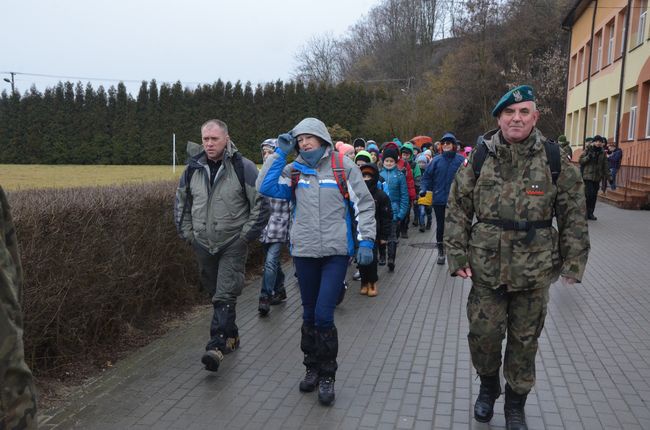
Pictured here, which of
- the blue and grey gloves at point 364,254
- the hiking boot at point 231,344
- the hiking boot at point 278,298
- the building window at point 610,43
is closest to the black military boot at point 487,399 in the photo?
the blue and grey gloves at point 364,254

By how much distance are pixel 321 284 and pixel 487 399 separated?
136 centimetres

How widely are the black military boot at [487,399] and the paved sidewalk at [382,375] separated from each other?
64 mm

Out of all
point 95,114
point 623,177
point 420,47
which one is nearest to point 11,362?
point 623,177

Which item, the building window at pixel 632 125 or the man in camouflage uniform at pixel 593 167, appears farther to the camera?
the building window at pixel 632 125

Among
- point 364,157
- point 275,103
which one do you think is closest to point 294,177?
point 364,157

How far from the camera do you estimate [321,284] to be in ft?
13.8

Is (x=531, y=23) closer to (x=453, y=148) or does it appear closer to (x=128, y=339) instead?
(x=453, y=148)

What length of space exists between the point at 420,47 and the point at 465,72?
13994 millimetres

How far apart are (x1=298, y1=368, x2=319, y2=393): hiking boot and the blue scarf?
1.56 meters

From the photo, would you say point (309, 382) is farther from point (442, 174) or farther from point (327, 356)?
point (442, 174)

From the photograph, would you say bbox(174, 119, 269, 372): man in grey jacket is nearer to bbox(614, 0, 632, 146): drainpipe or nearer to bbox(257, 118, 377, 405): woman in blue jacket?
bbox(257, 118, 377, 405): woman in blue jacket

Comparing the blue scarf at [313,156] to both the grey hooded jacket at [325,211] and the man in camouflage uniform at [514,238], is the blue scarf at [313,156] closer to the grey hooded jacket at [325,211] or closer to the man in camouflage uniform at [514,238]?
the grey hooded jacket at [325,211]

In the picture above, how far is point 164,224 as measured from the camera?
620 cm

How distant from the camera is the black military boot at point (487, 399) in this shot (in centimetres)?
387
